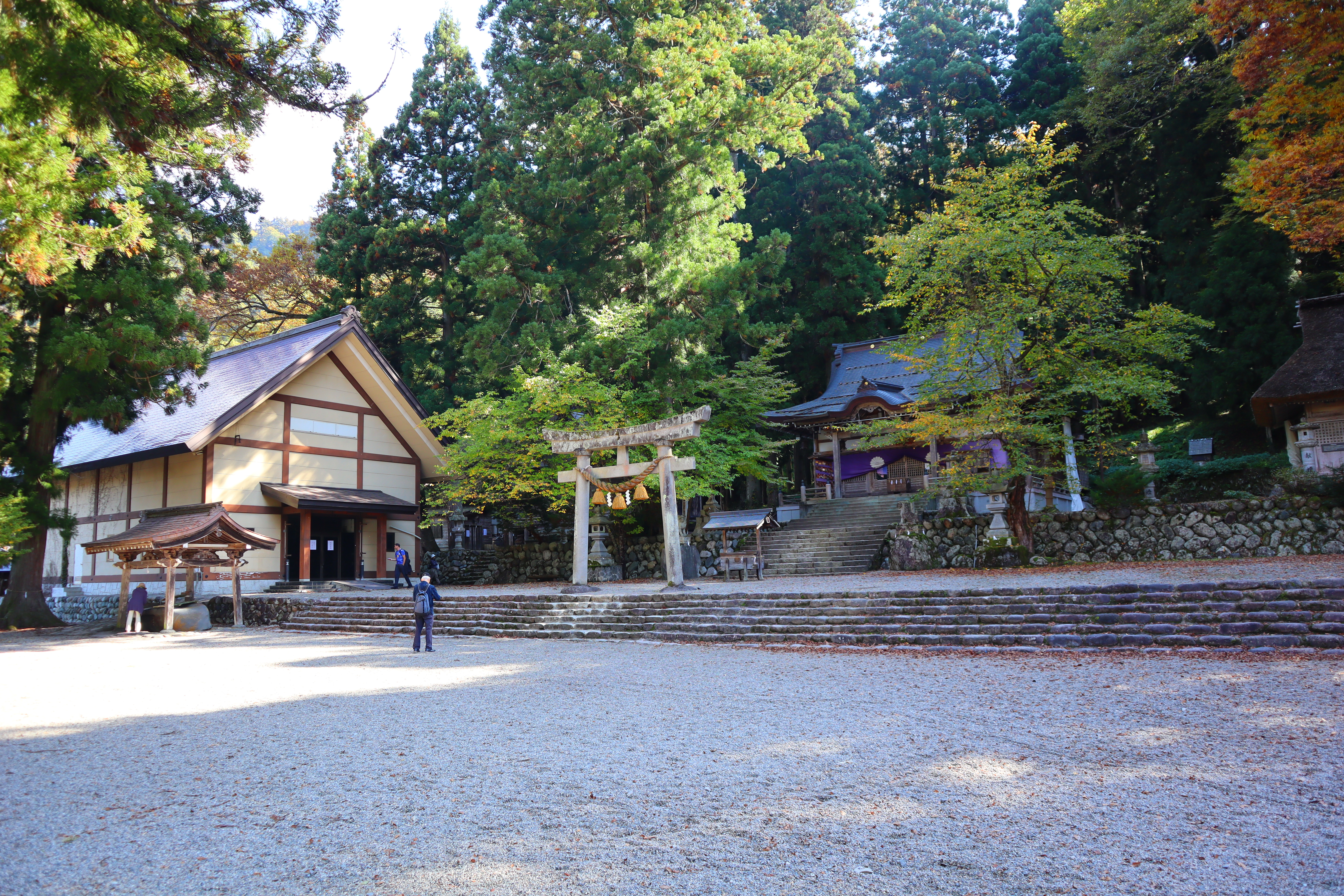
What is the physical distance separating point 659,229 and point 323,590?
13.0m

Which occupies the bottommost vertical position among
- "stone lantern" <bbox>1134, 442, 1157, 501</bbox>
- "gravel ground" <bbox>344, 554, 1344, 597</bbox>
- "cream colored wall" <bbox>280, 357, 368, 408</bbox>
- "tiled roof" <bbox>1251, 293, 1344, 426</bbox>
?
"gravel ground" <bbox>344, 554, 1344, 597</bbox>

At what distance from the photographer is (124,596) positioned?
54.4 feet

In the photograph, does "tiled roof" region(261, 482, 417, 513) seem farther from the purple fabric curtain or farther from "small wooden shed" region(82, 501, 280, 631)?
the purple fabric curtain

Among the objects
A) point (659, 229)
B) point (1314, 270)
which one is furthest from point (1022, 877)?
point (1314, 270)

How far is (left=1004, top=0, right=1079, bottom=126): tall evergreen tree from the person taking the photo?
96.3ft

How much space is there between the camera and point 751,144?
2264 centimetres

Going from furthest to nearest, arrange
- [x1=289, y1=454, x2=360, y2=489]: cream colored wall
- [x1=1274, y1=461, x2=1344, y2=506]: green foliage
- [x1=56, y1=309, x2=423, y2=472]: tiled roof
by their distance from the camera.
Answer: [x1=289, y1=454, x2=360, y2=489]: cream colored wall < [x1=56, y1=309, x2=423, y2=472]: tiled roof < [x1=1274, y1=461, x2=1344, y2=506]: green foliage

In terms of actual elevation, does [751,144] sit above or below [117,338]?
above

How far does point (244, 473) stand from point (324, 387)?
10.4ft

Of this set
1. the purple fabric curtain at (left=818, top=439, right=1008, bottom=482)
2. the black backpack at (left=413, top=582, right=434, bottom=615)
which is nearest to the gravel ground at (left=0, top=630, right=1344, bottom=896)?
the black backpack at (left=413, top=582, right=434, bottom=615)

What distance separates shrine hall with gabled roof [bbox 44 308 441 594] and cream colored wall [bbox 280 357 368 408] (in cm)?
3

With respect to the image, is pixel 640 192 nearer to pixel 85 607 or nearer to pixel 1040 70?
pixel 85 607

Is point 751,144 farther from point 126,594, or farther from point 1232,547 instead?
point 126,594

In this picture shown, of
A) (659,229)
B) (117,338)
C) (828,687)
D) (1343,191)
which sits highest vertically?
(659,229)
